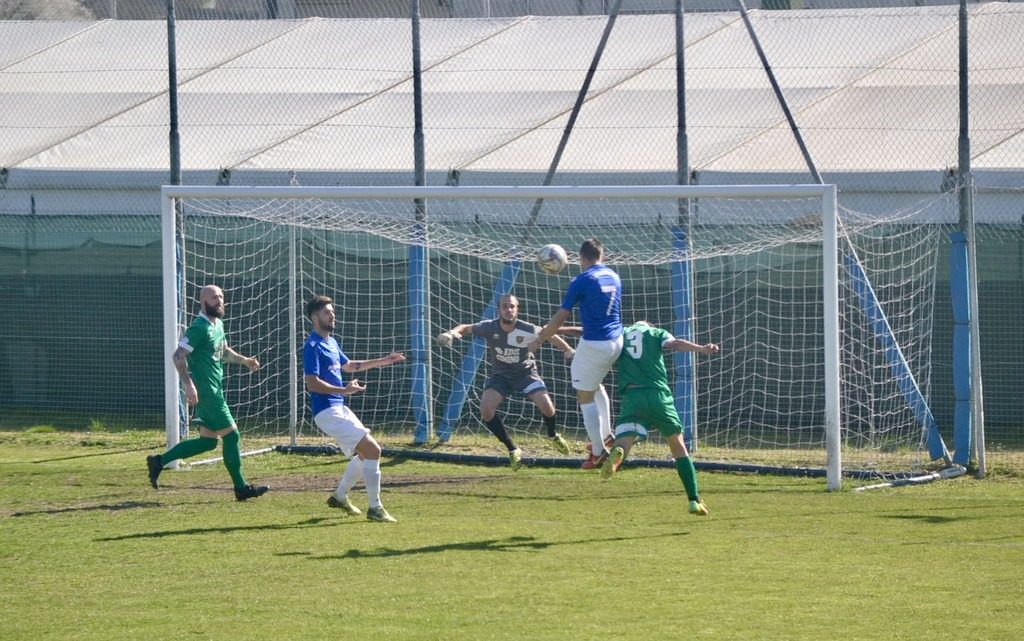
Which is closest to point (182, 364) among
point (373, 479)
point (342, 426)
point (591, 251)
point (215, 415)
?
point (215, 415)

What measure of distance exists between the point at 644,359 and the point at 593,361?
2.69 ft

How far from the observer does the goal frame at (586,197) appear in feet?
39.8

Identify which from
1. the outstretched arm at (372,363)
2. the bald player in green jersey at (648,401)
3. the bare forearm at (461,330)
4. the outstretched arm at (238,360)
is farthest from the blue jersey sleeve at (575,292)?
the outstretched arm at (238,360)

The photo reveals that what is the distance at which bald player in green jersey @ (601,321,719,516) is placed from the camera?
10.5 meters

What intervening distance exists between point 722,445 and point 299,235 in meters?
6.22

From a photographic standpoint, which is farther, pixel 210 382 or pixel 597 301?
pixel 210 382

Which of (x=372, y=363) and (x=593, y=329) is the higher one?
(x=593, y=329)

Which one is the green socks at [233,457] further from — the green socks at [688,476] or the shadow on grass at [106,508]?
the green socks at [688,476]

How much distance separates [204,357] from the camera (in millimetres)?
11578

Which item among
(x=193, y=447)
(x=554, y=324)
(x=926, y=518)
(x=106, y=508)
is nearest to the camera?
(x=926, y=518)

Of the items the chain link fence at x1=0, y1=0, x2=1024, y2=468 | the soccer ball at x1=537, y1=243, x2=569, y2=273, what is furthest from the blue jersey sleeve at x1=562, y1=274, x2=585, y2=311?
the chain link fence at x1=0, y1=0, x2=1024, y2=468

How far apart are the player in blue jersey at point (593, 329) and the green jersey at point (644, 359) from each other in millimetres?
480

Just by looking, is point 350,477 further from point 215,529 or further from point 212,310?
point 212,310

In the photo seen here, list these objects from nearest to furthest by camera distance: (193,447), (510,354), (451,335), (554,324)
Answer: (554,324)
(193,447)
(451,335)
(510,354)
